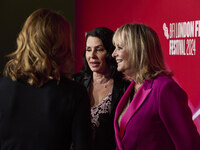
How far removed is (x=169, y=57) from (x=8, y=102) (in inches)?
83.1

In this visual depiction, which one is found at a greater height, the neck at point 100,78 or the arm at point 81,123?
the neck at point 100,78

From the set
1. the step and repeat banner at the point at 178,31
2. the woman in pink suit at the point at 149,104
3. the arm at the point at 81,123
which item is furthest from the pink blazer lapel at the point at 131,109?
the step and repeat banner at the point at 178,31

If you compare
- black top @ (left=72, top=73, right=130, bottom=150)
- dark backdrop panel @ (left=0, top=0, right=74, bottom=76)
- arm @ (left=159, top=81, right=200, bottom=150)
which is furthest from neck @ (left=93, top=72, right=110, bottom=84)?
dark backdrop panel @ (left=0, top=0, right=74, bottom=76)

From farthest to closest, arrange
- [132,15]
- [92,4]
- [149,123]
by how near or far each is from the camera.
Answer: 1. [92,4]
2. [132,15]
3. [149,123]

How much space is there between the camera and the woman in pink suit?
1436 mm

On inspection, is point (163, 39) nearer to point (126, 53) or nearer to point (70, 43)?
point (126, 53)

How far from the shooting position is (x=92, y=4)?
409cm

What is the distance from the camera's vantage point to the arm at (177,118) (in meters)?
1.42

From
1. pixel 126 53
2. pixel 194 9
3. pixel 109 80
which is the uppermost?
pixel 194 9

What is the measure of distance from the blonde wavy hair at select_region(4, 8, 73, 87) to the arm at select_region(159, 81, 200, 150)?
0.59 m

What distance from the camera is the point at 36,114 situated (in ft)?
3.66

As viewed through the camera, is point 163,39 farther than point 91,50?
Yes

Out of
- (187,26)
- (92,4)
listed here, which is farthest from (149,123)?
(92,4)

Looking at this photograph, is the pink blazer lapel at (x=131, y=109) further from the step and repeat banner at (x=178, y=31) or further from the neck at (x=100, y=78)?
the step and repeat banner at (x=178, y=31)
